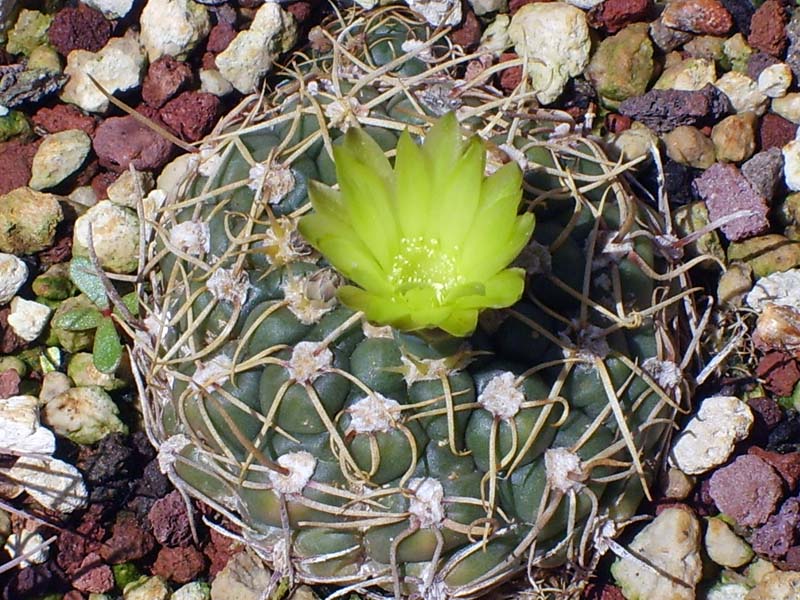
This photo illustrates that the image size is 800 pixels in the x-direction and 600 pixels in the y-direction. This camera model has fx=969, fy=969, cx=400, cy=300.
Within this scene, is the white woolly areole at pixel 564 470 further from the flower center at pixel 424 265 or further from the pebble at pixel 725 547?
the pebble at pixel 725 547

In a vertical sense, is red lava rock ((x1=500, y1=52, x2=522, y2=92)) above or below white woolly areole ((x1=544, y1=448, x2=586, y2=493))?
above

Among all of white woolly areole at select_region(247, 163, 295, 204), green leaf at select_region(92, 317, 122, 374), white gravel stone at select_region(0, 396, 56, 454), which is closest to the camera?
white woolly areole at select_region(247, 163, 295, 204)

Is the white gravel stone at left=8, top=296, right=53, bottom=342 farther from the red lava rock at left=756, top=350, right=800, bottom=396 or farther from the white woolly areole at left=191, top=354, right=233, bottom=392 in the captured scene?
the red lava rock at left=756, top=350, right=800, bottom=396

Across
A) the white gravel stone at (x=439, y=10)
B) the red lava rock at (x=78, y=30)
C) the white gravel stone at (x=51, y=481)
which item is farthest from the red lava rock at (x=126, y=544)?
the white gravel stone at (x=439, y=10)

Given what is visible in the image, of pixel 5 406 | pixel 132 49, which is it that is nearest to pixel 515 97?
pixel 132 49

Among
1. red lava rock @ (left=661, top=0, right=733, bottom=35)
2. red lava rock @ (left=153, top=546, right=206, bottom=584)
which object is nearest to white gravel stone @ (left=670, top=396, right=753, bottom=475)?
red lava rock @ (left=661, top=0, right=733, bottom=35)

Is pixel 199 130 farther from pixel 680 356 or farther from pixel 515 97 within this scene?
pixel 680 356

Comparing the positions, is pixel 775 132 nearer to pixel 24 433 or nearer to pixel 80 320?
pixel 80 320

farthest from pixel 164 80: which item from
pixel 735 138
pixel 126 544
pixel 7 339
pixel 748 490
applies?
pixel 748 490
